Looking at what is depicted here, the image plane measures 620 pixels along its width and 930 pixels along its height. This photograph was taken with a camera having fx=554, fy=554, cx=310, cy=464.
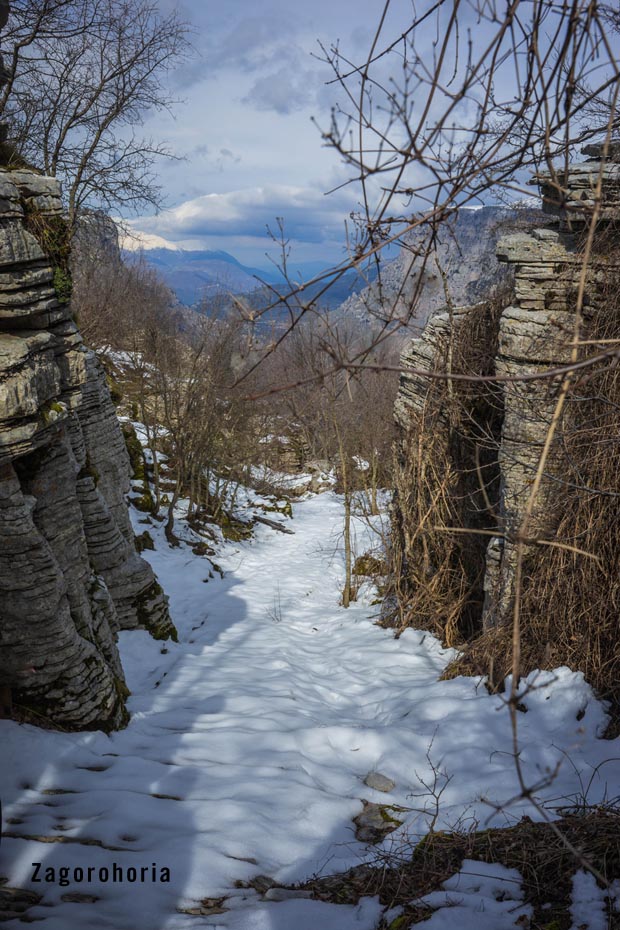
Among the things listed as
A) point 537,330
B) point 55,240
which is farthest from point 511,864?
point 55,240

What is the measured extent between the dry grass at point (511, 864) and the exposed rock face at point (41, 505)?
87.5 inches

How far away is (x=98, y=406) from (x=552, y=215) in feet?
18.1

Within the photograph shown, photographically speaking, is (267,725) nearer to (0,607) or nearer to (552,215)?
(0,607)

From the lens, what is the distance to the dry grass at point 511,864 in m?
2.46

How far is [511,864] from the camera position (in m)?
2.74

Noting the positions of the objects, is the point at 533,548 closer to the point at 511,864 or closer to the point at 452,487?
the point at 452,487

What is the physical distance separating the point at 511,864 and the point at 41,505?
3689 mm

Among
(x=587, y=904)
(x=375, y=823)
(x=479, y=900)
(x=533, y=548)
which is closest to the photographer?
(x=587, y=904)

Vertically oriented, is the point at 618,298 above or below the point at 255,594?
above

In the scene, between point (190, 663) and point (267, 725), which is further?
point (190, 663)

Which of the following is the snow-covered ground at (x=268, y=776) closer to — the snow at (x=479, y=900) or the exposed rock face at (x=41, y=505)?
the snow at (x=479, y=900)

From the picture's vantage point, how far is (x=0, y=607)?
374cm

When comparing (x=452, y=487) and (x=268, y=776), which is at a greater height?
(x=452, y=487)

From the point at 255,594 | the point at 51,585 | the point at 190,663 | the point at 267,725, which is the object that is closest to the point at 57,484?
the point at 51,585
